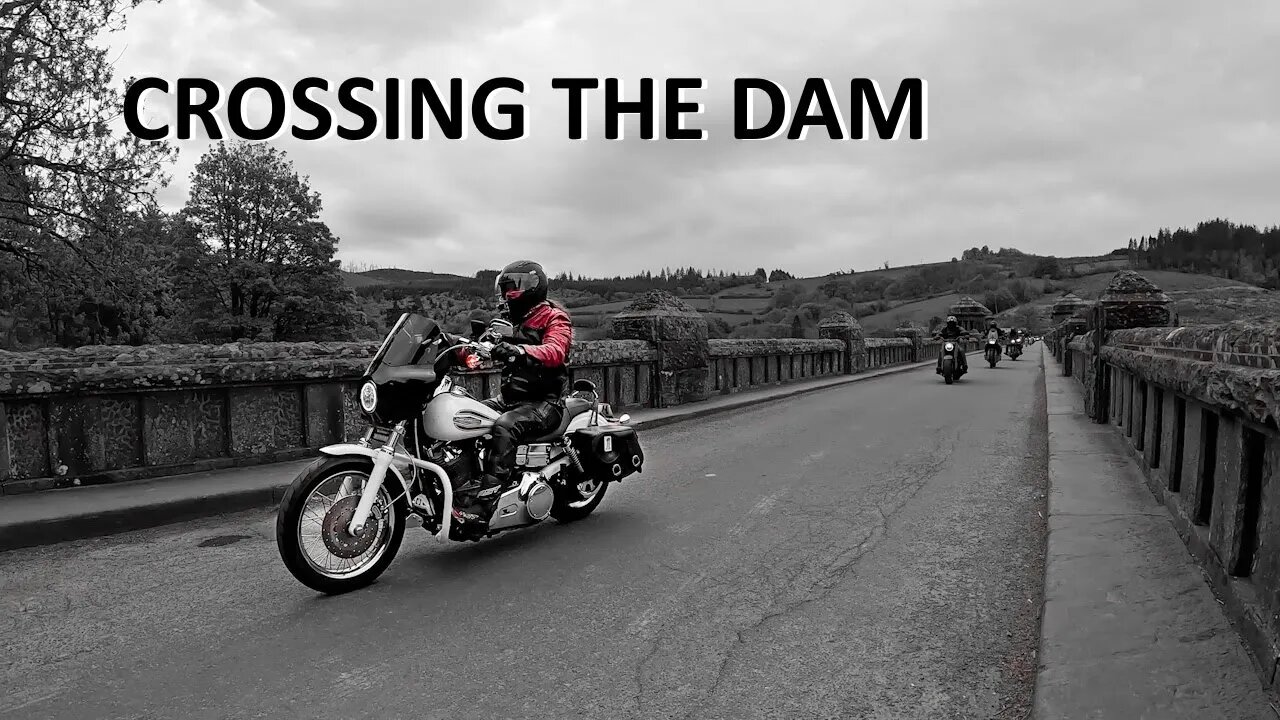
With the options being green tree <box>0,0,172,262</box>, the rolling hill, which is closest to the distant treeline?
the rolling hill

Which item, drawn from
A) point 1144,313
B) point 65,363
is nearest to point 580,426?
Result: point 65,363

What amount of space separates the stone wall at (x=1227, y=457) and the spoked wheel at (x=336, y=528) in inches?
144

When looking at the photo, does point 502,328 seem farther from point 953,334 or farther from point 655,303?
point 953,334

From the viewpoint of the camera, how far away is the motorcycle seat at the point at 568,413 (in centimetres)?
512

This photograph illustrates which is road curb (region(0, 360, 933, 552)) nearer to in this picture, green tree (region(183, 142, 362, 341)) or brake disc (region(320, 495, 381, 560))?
brake disc (region(320, 495, 381, 560))

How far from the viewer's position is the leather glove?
4.49 meters

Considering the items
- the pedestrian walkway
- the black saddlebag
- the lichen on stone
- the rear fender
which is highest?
the lichen on stone

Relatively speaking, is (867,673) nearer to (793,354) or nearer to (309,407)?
(309,407)

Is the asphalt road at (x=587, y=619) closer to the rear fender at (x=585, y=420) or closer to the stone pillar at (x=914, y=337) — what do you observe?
the rear fender at (x=585, y=420)

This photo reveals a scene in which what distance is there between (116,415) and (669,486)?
4.46 m

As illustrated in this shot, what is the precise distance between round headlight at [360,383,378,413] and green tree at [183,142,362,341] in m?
33.0

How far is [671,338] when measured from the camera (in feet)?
42.6

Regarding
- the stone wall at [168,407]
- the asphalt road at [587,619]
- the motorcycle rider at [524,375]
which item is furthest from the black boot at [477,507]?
the stone wall at [168,407]

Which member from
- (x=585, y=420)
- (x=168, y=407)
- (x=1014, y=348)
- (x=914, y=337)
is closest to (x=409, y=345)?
(x=585, y=420)
